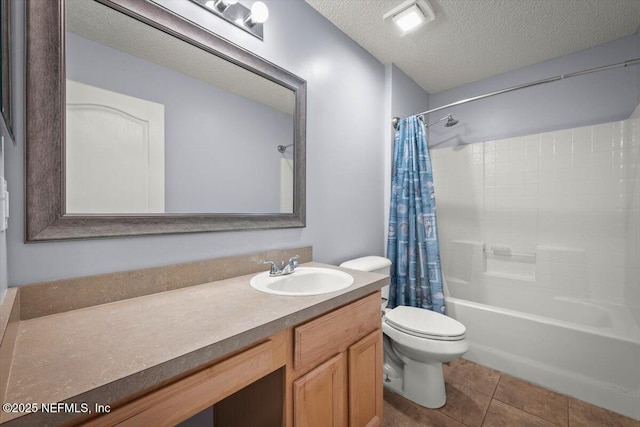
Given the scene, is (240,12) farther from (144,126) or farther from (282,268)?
(282,268)

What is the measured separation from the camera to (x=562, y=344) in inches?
67.6

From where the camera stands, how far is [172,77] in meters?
1.12

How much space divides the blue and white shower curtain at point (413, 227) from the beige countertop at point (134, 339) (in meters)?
1.25

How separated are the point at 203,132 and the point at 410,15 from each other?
1.51m

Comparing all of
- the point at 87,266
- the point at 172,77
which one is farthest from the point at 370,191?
the point at 87,266

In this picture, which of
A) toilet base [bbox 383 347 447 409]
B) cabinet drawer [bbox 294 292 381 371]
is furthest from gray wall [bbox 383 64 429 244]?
cabinet drawer [bbox 294 292 381 371]

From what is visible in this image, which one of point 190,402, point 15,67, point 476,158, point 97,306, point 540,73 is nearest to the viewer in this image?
point 190,402

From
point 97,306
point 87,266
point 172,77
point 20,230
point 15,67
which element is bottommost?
point 97,306

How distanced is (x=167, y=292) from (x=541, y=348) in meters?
2.31

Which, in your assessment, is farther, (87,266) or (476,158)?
(476,158)

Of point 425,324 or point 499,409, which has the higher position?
point 425,324

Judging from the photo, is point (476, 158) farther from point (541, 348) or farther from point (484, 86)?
point (541, 348)

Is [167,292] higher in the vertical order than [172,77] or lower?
lower

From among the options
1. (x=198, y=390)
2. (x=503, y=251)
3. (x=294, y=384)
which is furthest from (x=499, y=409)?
(x=198, y=390)
